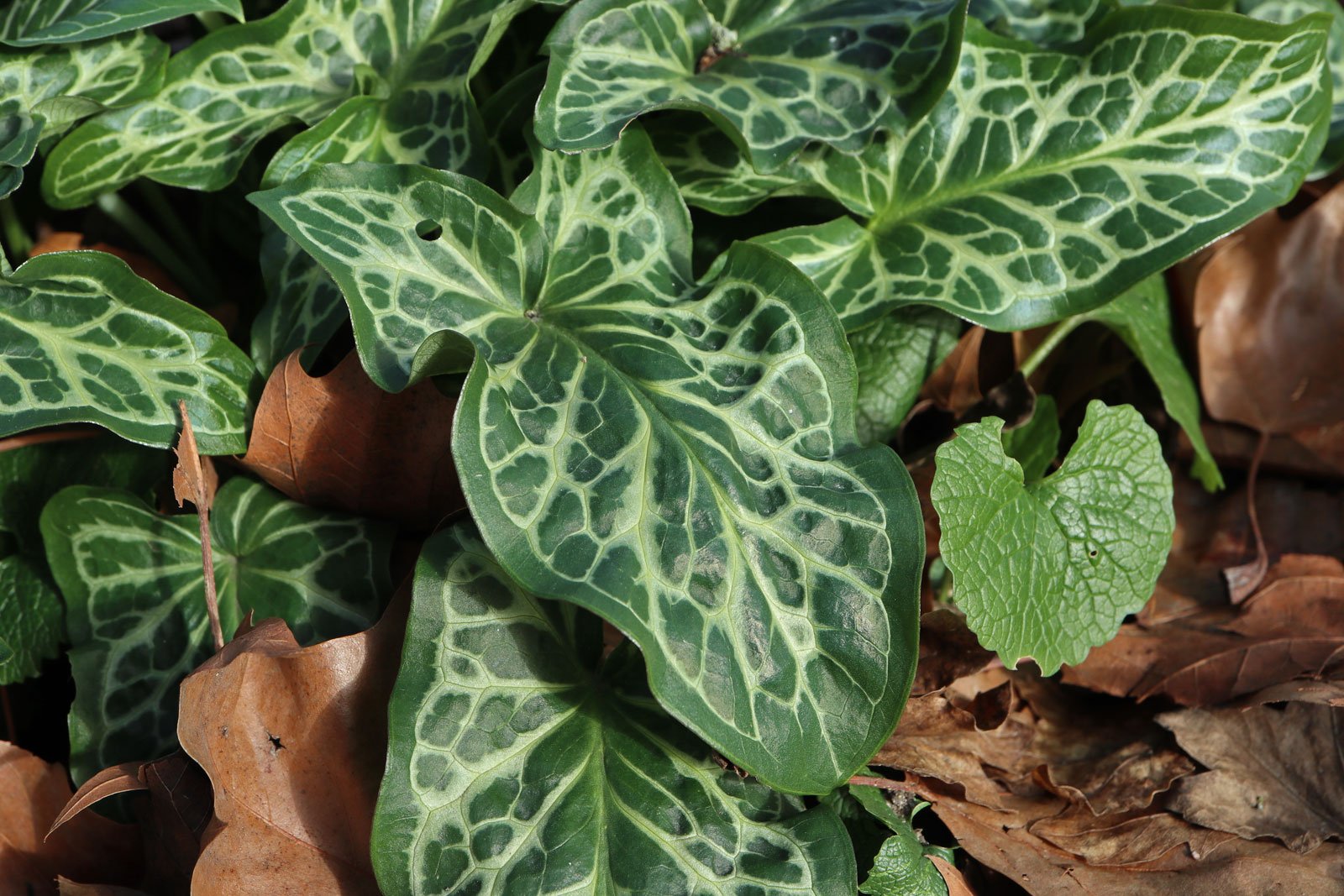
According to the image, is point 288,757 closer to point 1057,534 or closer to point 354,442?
point 354,442

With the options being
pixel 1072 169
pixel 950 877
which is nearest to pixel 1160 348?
pixel 1072 169

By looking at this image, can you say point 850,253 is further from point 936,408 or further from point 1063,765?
point 1063,765

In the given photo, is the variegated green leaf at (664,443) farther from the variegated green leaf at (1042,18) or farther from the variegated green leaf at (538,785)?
the variegated green leaf at (1042,18)

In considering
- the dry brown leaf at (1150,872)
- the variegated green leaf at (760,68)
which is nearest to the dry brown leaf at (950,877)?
the dry brown leaf at (1150,872)

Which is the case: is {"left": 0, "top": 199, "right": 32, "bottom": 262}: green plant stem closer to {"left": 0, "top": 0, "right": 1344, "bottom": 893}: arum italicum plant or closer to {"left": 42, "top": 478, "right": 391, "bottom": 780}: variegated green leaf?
{"left": 0, "top": 0, "right": 1344, "bottom": 893}: arum italicum plant

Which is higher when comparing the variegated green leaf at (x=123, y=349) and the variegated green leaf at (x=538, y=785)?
the variegated green leaf at (x=123, y=349)
